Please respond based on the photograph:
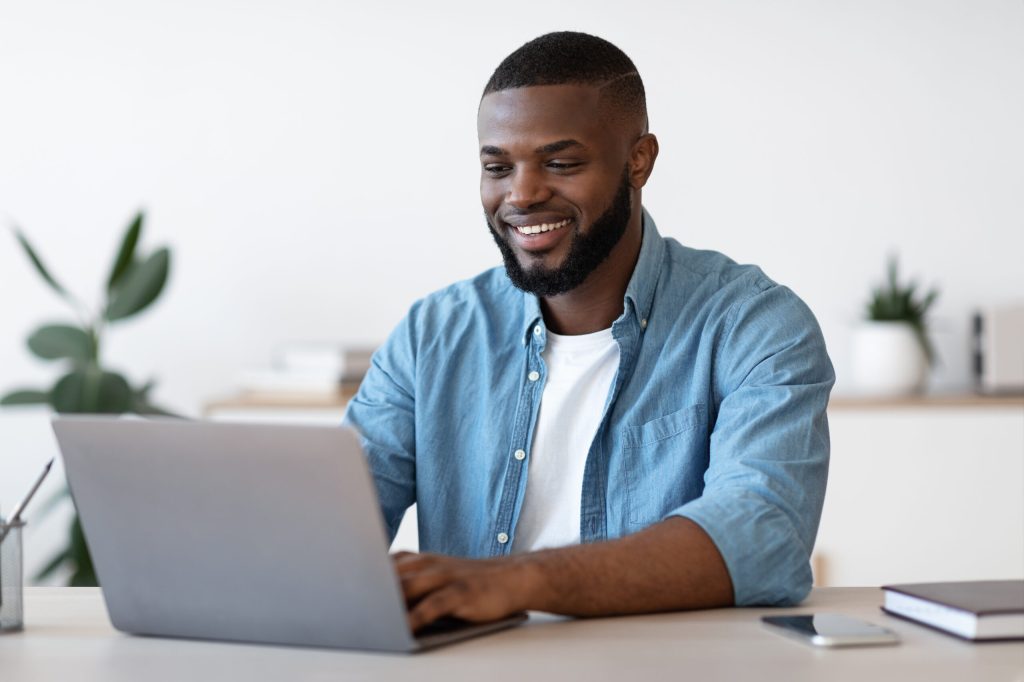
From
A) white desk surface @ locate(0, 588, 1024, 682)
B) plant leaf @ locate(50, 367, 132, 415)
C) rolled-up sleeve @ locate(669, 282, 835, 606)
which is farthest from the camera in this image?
plant leaf @ locate(50, 367, 132, 415)

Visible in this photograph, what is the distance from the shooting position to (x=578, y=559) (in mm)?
1408

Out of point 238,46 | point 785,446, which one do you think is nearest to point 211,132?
point 238,46

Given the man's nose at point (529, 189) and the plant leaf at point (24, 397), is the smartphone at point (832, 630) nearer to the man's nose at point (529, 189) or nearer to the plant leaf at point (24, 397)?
the man's nose at point (529, 189)

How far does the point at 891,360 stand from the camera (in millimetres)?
3404

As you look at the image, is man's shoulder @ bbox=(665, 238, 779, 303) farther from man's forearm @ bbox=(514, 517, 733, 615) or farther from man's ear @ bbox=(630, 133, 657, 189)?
man's forearm @ bbox=(514, 517, 733, 615)

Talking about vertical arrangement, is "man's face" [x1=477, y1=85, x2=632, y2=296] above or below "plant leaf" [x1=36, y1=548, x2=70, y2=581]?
above

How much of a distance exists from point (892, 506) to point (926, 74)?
1212 mm

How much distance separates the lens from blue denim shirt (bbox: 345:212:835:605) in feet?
5.52

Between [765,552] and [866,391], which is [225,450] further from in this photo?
[866,391]

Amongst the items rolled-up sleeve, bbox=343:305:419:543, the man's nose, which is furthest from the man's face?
rolled-up sleeve, bbox=343:305:419:543

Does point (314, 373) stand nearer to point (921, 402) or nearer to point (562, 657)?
point (921, 402)

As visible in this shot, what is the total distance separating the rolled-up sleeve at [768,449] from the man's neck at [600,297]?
0.67 ft

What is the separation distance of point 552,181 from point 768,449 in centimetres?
52

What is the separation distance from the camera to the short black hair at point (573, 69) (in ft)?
6.25
